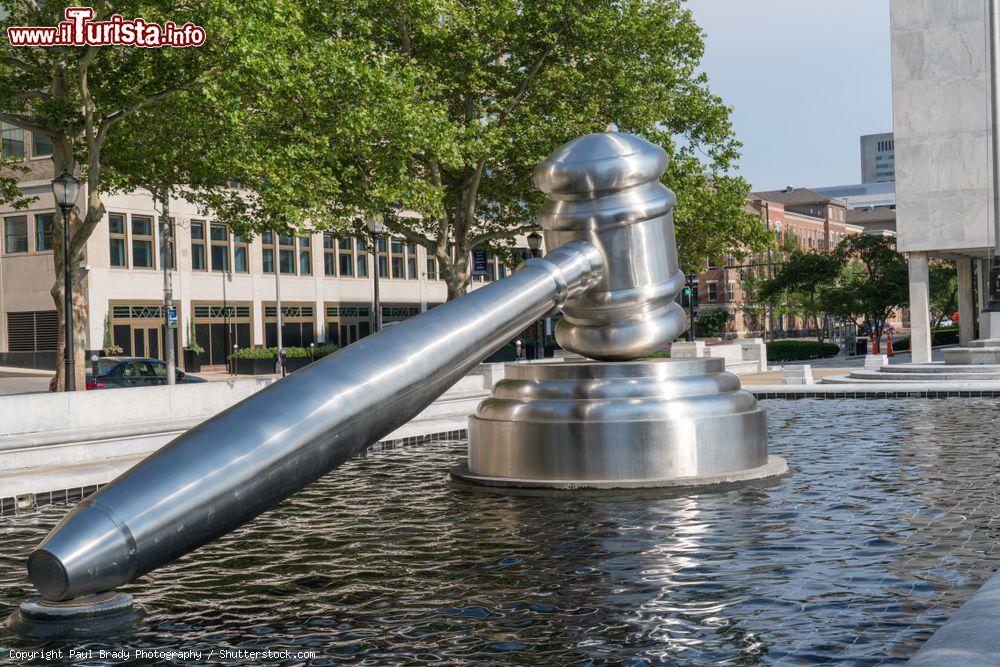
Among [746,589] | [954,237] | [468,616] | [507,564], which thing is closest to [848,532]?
[746,589]

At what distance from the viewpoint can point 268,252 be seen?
2248 inches

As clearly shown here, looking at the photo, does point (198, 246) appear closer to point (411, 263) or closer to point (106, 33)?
point (411, 263)

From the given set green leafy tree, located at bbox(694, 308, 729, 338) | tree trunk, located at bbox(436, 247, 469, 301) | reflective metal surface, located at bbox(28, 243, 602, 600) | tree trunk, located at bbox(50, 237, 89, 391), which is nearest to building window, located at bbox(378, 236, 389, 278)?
tree trunk, located at bbox(436, 247, 469, 301)

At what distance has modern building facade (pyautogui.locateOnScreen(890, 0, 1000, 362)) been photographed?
3048 centimetres

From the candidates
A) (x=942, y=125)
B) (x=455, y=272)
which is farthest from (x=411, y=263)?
(x=942, y=125)

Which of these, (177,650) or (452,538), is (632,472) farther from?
(177,650)

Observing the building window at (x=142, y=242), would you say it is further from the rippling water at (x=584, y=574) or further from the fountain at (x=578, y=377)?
the fountain at (x=578, y=377)

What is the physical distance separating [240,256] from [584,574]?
170 ft

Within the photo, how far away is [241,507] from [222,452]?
0.69 feet

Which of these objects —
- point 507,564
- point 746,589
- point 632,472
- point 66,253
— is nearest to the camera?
point 746,589

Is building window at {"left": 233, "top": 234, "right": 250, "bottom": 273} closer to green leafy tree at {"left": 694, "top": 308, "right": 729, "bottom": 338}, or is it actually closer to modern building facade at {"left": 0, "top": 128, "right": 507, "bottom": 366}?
modern building facade at {"left": 0, "top": 128, "right": 507, "bottom": 366}

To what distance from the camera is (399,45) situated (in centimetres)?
2759

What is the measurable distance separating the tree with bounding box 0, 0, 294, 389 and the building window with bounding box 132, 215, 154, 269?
29191 mm

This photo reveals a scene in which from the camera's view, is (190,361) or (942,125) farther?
(190,361)
